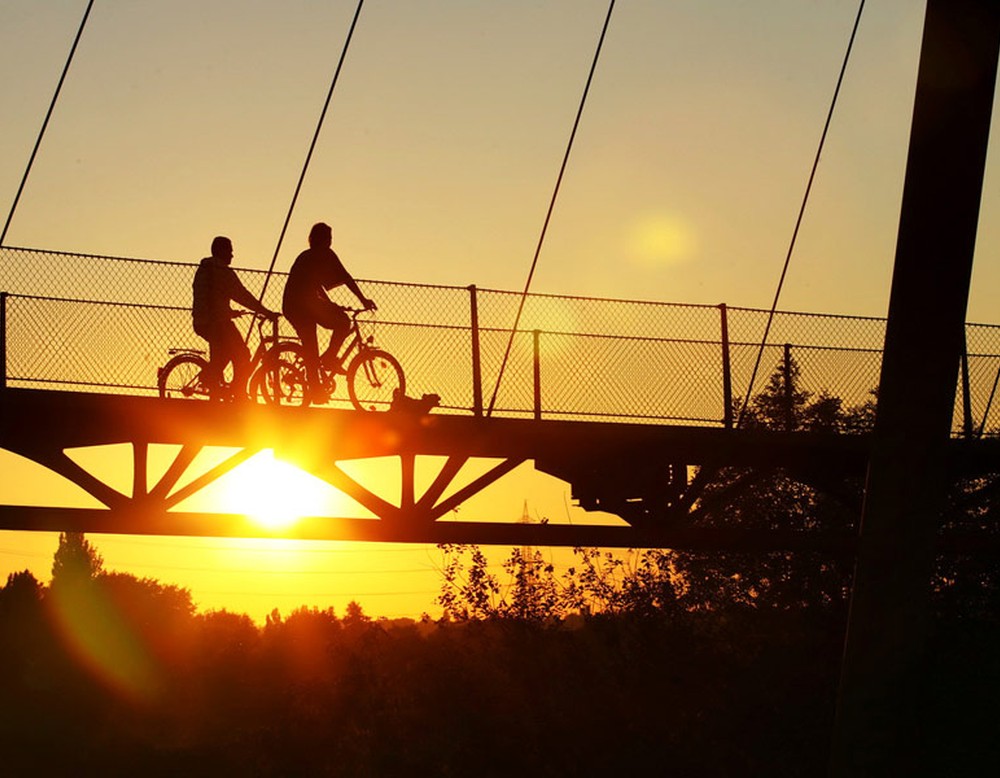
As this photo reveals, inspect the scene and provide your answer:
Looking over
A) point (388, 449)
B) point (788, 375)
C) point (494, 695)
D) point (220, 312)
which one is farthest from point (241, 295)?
point (494, 695)

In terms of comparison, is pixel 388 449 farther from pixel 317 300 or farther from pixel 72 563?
pixel 72 563

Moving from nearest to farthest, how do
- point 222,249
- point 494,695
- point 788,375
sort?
point 222,249, point 788,375, point 494,695

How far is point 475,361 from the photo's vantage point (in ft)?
52.9

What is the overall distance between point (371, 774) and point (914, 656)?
37.3 metres

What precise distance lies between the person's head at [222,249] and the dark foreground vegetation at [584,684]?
5.56 meters

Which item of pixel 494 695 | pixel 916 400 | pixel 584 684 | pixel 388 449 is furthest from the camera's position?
pixel 494 695

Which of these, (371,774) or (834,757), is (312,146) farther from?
(371,774)

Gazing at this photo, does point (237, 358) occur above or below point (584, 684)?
above

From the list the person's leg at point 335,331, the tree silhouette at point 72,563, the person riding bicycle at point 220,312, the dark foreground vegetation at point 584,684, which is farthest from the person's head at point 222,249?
the tree silhouette at point 72,563

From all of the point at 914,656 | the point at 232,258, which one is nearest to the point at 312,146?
the point at 232,258

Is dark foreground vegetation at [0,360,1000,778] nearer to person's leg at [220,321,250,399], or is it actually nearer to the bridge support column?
the bridge support column

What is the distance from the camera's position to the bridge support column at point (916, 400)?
33.1 ft

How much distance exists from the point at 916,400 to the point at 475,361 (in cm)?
667

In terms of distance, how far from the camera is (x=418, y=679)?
43.9 m
